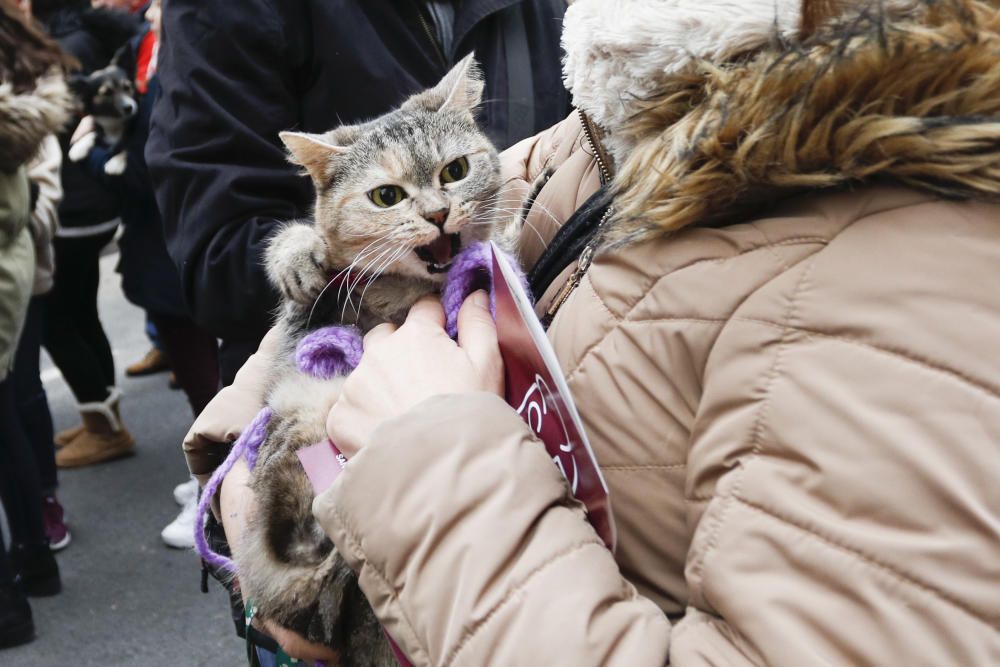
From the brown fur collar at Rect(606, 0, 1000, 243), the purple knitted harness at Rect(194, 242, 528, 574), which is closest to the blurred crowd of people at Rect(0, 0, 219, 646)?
the purple knitted harness at Rect(194, 242, 528, 574)

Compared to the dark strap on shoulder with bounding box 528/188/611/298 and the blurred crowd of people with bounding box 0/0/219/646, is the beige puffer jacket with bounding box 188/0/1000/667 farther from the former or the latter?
the blurred crowd of people with bounding box 0/0/219/646

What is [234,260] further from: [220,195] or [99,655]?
[99,655]

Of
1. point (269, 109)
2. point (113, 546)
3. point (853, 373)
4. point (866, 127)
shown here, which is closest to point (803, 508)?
point (853, 373)

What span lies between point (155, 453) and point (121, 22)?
220cm

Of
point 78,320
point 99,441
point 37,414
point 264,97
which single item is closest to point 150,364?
A: point 99,441

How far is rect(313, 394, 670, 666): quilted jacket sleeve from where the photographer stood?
79 centimetres

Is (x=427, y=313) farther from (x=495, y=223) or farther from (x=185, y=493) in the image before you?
(x=185, y=493)

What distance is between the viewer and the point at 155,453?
14.6ft

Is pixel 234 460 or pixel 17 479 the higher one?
pixel 234 460

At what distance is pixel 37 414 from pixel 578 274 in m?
3.17

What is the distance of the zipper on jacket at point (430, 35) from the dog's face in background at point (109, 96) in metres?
2.29

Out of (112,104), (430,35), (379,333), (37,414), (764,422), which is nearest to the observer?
(764,422)

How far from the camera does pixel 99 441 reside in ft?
14.3

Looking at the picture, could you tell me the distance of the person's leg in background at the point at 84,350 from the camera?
400 centimetres
